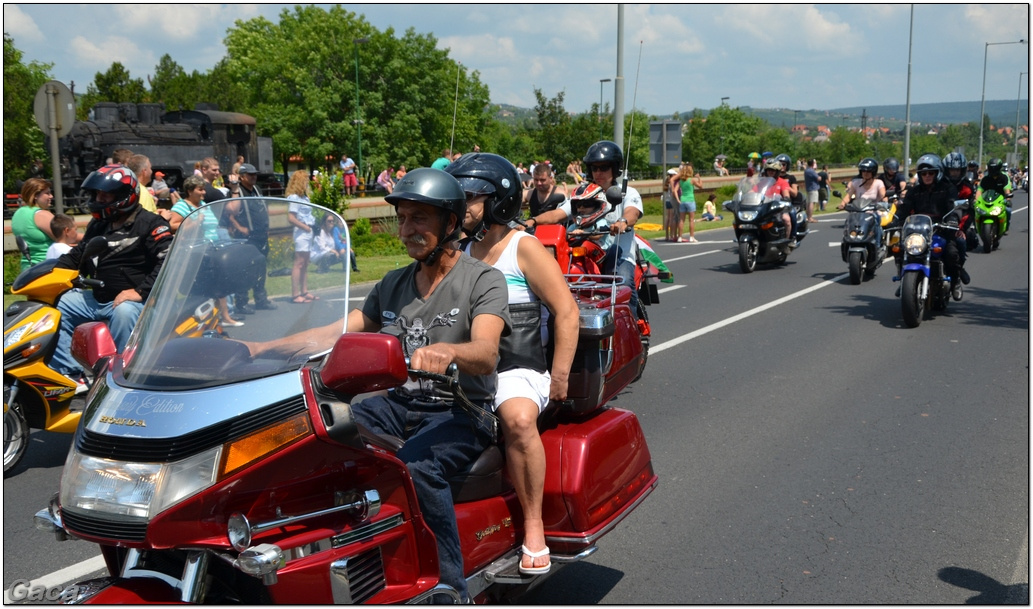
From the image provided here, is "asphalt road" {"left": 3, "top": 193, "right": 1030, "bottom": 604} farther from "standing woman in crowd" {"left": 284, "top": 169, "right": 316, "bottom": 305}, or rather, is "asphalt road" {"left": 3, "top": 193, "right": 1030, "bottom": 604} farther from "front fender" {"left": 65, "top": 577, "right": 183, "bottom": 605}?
"front fender" {"left": 65, "top": 577, "right": 183, "bottom": 605}

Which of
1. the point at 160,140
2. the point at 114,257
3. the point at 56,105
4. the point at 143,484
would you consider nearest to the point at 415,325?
the point at 143,484

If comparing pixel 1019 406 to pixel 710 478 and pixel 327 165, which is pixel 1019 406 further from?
pixel 327 165

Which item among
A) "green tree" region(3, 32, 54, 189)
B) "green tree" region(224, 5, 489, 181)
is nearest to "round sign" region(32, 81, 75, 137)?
"green tree" region(3, 32, 54, 189)

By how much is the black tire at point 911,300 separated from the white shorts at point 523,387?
27.0 ft

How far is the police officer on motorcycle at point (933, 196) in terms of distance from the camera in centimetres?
1213

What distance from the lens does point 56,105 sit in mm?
11266

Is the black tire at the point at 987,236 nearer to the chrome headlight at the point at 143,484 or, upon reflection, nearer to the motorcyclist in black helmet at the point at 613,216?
the motorcyclist in black helmet at the point at 613,216

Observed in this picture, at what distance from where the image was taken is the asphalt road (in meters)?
4.50

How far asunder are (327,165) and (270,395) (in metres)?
62.3

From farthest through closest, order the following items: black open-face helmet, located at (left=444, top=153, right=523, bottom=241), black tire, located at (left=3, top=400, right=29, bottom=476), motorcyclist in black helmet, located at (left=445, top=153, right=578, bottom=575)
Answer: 1. black tire, located at (left=3, top=400, right=29, bottom=476)
2. black open-face helmet, located at (left=444, top=153, right=523, bottom=241)
3. motorcyclist in black helmet, located at (left=445, top=153, right=578, bottom=575)

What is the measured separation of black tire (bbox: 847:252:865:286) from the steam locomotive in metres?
21.9

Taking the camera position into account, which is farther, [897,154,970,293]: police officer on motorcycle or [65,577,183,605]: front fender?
[897,154,970,293]: police officer on motorcycle

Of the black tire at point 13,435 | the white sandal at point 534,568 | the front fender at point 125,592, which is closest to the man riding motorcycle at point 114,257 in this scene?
the black tire at point 13,435

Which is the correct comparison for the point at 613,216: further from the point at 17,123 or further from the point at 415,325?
the point at 17,123
